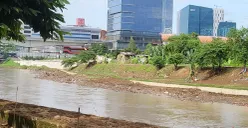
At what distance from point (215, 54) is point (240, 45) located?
3.29m

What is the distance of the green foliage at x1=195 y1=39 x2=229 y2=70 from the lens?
39812mm

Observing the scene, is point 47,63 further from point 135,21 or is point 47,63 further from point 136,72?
point 135,21

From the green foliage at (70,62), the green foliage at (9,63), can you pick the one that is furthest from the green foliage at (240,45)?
the green foliage at (9,63)

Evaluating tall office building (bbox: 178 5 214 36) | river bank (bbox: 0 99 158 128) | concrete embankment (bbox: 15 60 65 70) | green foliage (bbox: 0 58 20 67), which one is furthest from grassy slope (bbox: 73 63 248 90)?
tall office building (bbox: 178 5 214 36)

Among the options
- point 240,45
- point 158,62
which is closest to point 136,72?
point 158,62

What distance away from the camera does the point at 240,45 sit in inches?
1459

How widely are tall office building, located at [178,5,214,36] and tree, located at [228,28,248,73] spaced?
13529 centimetres

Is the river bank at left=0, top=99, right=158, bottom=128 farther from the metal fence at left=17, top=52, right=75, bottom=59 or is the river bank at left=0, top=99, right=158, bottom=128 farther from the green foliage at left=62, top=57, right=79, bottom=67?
the metal fence at left=17, top=52, right=75, bottom=59

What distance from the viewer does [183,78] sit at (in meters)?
44.5

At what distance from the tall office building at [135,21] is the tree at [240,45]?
88926 mm

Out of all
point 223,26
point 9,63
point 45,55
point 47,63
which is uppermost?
point 223,26

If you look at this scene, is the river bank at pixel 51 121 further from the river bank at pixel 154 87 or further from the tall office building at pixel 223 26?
the tall office building at pixel 223 26

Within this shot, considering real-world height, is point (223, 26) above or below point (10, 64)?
above

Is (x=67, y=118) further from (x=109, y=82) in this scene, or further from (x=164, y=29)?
(x=164, y=29)
